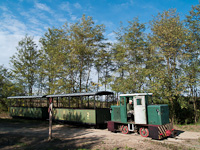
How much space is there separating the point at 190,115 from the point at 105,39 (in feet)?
49.2

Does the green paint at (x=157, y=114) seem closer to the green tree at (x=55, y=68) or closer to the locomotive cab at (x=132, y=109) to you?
the locomotive cab at (x=132, y=109)

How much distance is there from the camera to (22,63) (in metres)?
28.3

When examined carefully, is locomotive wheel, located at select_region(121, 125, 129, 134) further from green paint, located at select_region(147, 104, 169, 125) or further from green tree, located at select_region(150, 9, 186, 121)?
green tree, located at select_region(150, 9, 186, 121)

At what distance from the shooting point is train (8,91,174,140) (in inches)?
383

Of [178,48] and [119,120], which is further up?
[178,48]

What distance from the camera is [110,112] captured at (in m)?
12.0

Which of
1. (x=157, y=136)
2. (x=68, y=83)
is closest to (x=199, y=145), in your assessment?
(x=157, y=136)

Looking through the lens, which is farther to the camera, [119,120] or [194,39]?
[194,39]

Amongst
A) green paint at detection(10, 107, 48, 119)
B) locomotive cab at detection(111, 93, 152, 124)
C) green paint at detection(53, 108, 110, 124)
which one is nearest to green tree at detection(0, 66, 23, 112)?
green paint at detection(10, 107, 48, 119)

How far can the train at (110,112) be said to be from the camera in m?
9.73

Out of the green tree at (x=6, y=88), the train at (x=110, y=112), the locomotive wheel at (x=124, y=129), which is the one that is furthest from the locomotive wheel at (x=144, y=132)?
the green tree at (x=6, y=88)

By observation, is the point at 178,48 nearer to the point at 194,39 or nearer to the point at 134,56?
the point at 194,39

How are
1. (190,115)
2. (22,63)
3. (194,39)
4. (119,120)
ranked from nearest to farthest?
(119,120) < (194,39) < (190,115) < (22,63)

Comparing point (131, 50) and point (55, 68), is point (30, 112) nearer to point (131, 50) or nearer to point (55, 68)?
point (55, 68)
